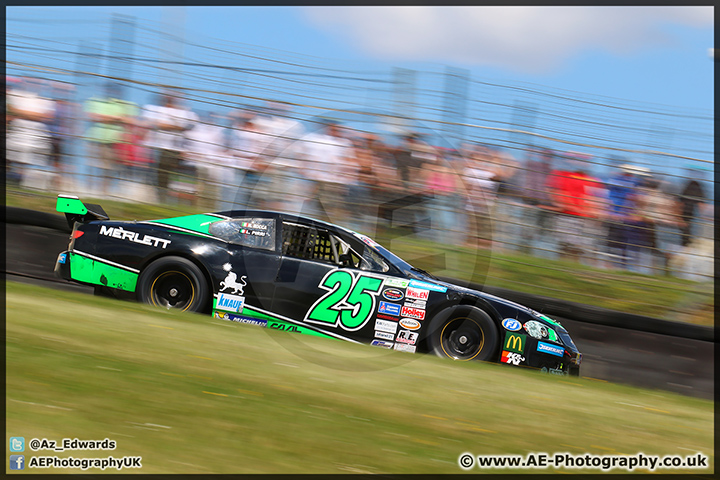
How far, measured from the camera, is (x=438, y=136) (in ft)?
23.1

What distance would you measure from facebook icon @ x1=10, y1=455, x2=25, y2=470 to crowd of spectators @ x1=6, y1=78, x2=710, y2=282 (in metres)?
4.55

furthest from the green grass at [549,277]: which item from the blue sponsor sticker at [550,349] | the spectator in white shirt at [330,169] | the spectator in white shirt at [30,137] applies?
the blue sponsor sticker at [550,349]

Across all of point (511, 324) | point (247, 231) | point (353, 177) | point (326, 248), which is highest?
point (353, 177)

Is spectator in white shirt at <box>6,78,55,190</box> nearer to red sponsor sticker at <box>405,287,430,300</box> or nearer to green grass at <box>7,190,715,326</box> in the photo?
green grass at <box>7,190,715,326</box>

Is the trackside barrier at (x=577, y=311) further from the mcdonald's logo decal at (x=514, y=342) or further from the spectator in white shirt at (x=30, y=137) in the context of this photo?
the mcdonald's logo decal at (x=514, y=342)

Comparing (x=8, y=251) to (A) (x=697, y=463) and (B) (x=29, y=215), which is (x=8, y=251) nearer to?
(B) (x=29, y=215)

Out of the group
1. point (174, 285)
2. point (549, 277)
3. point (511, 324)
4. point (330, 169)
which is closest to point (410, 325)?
point (511, 324)

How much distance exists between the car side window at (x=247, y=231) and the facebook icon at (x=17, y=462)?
319 cm

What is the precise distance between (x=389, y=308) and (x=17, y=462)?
333 centimetres

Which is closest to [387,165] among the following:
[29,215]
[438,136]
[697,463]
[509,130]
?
[438,136]

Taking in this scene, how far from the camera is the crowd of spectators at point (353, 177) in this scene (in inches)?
267

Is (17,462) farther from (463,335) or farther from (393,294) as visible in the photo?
(463,335)

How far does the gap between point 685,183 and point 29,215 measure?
677cm

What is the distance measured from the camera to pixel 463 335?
18.7ft
